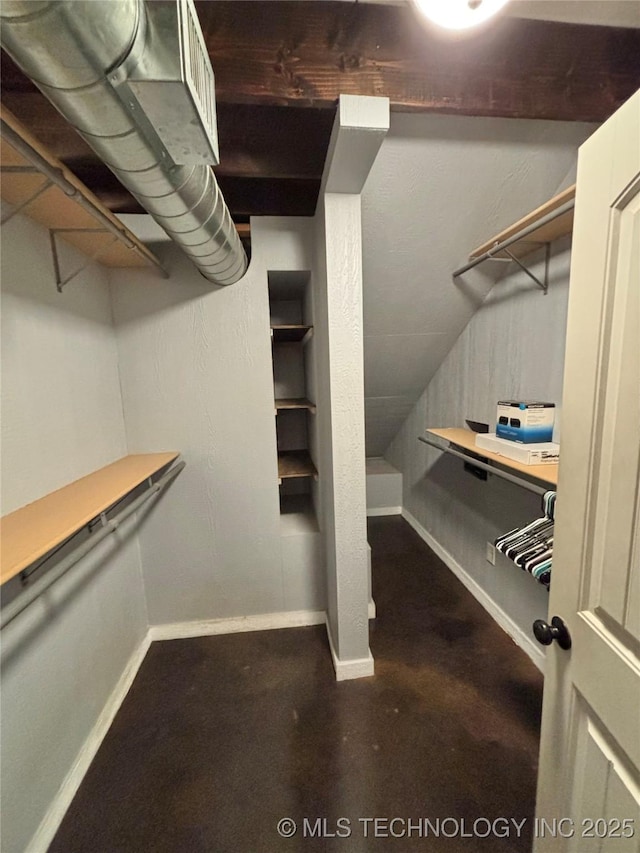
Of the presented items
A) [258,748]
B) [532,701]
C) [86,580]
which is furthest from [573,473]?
[86,580]

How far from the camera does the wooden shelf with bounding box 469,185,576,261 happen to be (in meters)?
1.18

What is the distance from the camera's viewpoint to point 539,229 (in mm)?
1369

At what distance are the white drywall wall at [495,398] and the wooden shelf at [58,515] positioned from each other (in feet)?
6.11

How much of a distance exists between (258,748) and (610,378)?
1.73 meters

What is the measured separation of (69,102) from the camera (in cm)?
61

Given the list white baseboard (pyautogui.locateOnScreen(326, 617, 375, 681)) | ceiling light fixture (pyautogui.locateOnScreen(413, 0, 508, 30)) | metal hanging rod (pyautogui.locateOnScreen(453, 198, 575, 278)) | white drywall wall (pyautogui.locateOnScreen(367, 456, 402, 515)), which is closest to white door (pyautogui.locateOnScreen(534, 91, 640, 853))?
ceiling light fixture (pyautogui.locateOnScreen(413, 0, 508, 30))

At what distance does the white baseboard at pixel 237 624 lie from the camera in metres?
1.94

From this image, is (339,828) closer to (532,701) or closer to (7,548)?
(532,701)

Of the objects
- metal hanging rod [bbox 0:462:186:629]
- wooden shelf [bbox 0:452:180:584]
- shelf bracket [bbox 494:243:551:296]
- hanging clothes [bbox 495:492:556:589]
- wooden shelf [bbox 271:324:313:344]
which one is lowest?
hanging clothes [bbox 495:492:556:589]

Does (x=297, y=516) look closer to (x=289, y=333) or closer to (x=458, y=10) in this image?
(x=289, y=333)

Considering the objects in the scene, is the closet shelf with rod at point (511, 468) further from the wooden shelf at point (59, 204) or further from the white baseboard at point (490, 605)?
the wooden shelf at point (59, 204)

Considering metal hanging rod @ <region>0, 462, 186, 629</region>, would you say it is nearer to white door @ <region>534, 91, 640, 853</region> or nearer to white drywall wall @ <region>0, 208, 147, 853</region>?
white drywall wall @ <region>0, 208, 147, 853</region>

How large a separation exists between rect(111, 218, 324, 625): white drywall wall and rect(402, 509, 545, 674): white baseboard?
3.42 ft

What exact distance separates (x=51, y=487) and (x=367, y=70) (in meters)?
1.74
